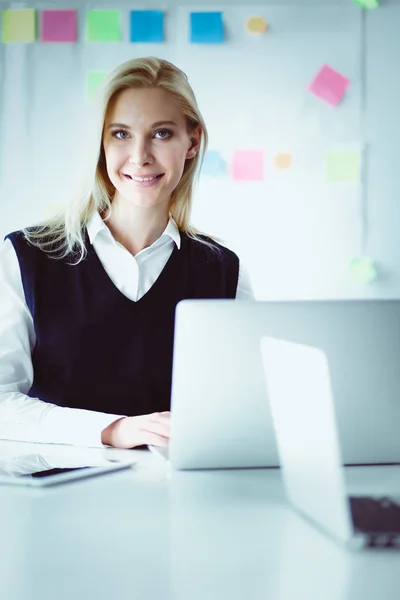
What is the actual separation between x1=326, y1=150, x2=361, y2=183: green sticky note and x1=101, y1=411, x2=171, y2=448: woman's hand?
6.98 feet

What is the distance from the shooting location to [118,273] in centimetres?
202

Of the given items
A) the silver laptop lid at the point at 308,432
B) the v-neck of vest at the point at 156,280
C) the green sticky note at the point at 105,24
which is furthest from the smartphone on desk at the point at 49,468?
the green sticky note at the point at 105,24

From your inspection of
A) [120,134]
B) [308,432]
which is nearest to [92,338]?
[120,134]

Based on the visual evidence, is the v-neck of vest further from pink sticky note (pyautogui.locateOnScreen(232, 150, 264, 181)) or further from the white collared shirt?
pink sticky note (pyautogui.locateOnScreen(232, 150, 264, 181))

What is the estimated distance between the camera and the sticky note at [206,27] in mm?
3264

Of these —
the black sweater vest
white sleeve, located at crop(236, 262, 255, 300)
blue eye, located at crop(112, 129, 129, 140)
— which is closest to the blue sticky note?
Result: blue eye, located at crop(112, 129, 129, 140)

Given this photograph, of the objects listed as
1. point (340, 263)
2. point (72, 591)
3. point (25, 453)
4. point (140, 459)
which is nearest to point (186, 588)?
point (72, 591)

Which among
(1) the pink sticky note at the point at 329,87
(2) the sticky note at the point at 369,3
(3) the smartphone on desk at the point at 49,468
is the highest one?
(2) the sticky note at the point at 369,3

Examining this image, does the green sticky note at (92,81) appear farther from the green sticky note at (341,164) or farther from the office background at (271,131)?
the green sticky note at (341,164)

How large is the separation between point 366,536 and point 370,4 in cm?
296

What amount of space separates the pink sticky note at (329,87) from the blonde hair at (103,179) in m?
1.27

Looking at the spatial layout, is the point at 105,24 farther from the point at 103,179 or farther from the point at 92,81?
the point at 103,179

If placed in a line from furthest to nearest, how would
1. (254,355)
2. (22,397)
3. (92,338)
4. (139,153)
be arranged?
(139,153) < (92,338) < (22,397) < (254,355)

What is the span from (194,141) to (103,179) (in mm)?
284
